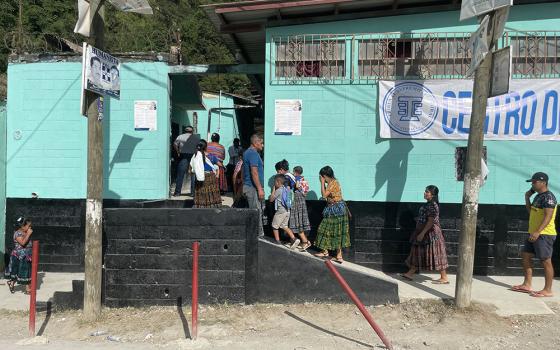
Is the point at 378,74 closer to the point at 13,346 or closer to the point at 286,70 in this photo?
the point at 286,70

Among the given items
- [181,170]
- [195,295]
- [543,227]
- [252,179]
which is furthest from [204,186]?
[543,227]

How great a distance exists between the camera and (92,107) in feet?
20.0

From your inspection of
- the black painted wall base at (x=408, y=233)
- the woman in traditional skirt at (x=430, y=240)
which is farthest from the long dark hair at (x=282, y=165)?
the woman in traditional skirt at (x=430, y=240)

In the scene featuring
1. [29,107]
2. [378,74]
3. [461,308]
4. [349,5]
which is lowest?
[461,308]

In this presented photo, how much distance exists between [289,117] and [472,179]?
3.07 meters

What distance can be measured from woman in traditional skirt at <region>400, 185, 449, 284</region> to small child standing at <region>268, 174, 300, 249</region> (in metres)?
1.79

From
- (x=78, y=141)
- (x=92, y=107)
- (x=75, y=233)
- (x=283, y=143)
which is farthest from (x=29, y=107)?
(x=283, y=143)

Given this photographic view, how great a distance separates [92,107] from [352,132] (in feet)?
12.8

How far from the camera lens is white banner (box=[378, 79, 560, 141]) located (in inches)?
301

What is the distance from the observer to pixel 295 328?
5.87 metres

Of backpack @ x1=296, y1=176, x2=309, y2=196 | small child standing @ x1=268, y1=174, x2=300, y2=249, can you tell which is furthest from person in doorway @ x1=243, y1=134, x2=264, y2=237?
backpack @ x1=296, y1=176, x2=309, y2=196

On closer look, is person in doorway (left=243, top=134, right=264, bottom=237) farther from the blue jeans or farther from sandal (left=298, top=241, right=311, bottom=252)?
the blue jeans

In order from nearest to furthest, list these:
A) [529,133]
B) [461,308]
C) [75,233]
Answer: [461,308], [529,133], [75,233]

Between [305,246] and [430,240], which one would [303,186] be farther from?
[430,240]
